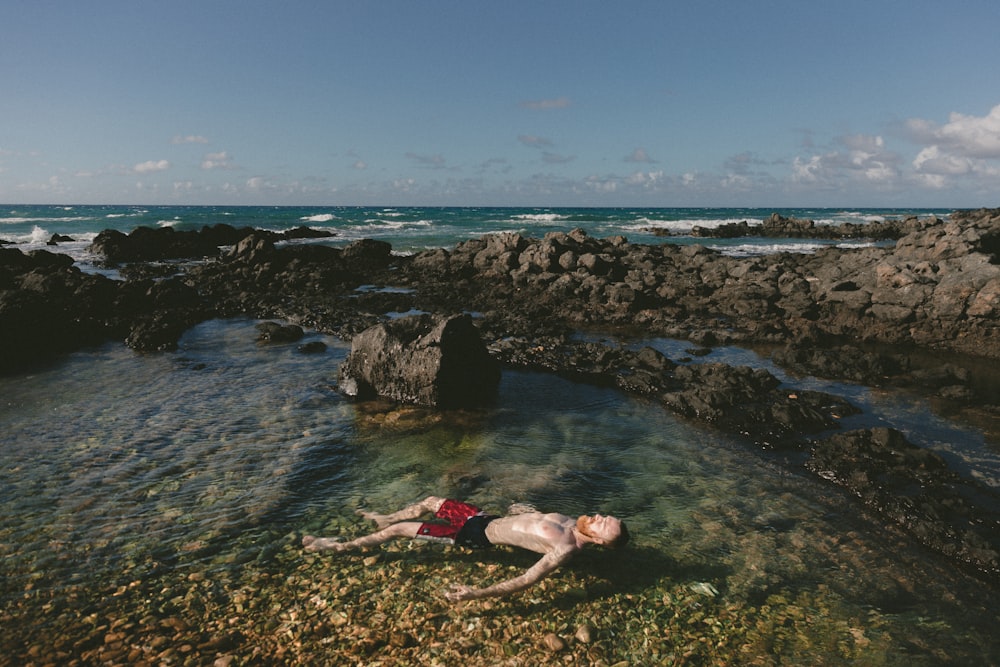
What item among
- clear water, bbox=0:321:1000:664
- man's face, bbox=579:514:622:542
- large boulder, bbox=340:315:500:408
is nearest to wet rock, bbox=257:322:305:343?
clear water, bbox=0:321:1000:664

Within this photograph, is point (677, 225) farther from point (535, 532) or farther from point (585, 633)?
point (585, 633)

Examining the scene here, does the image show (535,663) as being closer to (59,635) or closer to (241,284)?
(59,635)

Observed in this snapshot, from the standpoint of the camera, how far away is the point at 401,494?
888cm

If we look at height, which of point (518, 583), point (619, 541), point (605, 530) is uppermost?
point (605, 530)

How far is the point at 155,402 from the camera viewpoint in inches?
498

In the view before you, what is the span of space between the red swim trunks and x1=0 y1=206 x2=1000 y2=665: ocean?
228 mm

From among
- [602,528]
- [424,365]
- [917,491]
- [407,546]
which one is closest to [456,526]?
[407,546]

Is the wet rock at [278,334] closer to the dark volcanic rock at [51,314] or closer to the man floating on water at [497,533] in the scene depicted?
the dark volcanic rock at [51,314]

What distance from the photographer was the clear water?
6.50 metres

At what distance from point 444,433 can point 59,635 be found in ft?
22.0

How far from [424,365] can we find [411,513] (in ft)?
17.0

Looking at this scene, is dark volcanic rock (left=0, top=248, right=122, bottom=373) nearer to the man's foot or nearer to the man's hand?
the man's foot

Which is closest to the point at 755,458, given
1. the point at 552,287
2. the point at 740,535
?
the point at 740,535

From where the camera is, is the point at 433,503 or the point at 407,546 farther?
the point at 433,503
